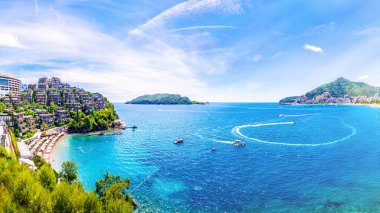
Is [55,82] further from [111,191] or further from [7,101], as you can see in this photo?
[111,191]

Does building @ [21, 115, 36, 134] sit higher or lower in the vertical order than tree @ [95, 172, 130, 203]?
higher

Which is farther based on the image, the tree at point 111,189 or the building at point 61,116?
the building at point 61,116

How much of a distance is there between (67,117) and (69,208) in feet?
330

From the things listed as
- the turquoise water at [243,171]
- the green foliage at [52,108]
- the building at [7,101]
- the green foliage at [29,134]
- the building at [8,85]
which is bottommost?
the turquoise water at [243,171]

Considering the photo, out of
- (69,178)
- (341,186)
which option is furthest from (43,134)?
(341,186)

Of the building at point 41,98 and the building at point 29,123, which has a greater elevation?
the building at point 41,98

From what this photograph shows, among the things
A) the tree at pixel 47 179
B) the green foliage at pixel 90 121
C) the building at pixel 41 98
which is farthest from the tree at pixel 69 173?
the building at pixel 41 98

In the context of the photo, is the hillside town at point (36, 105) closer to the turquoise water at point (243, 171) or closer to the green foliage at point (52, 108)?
the green foliage at point (52, 108)

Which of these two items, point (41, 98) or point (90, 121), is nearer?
point (90, 121)

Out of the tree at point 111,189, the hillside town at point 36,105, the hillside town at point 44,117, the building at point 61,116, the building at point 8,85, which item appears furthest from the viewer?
the building at point 8,85

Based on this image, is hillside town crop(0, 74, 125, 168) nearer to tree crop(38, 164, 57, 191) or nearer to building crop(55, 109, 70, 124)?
building crop(55, 109, 70, 124)

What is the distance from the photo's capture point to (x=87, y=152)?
7069 cm

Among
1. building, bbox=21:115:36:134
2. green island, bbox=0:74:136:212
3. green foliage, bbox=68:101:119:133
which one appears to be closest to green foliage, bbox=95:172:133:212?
green island, bbox=0:74:136:212

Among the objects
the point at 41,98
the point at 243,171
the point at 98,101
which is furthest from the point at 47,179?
the point at 98,101
